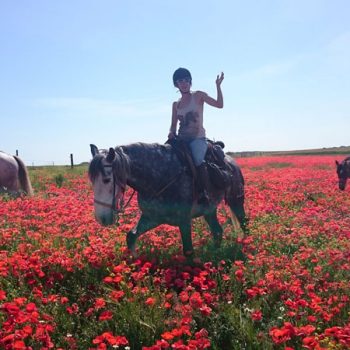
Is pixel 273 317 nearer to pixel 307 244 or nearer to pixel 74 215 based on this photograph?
pixel 307 244

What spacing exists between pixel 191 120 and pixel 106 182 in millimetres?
2080

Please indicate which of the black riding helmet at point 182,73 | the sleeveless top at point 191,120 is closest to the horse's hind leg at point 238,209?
the sleeveless top at point 191,120

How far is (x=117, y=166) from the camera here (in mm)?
5234

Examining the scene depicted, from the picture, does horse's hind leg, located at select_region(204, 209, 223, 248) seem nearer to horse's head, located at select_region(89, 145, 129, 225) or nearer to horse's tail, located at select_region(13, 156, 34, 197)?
horse's head, located at select_region(89, 145, 129, 225)

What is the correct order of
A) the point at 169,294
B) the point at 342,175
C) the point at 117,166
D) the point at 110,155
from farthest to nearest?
the point at 342,175
the point at 117,166
the point at 110,155
the point at 169,294

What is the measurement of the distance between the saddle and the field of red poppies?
1143mm

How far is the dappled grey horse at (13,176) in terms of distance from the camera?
43.3ft

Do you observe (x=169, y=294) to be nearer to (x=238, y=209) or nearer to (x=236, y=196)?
(x=236, y=196)

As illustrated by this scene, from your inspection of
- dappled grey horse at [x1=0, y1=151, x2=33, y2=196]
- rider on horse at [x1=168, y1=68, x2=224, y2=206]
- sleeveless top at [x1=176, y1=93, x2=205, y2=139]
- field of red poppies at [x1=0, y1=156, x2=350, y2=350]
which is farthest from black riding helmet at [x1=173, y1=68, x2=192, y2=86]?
dappled grey horse at [x1=0, y1=151, x2=33, y2=196]

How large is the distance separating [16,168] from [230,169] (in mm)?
8655

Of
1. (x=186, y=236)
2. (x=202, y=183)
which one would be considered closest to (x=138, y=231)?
(x=186, y=236)

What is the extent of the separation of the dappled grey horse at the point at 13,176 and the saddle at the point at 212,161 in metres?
8.41

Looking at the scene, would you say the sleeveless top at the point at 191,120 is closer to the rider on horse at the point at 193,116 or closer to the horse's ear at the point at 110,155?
the rider on horse at the point at 193,116

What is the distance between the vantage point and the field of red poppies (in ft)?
11.4
